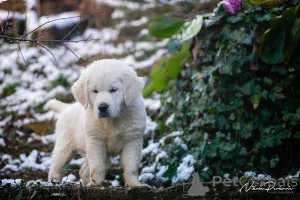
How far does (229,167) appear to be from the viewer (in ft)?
14.6

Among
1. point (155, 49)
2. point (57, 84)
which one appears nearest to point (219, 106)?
point (57, 84)

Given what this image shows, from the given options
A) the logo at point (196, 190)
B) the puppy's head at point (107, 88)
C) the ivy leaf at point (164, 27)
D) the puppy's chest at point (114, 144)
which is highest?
the ivy leaf at point (164, 27)

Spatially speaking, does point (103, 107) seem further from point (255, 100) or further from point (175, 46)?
point (175, 46)

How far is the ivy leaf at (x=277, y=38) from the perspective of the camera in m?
4.20

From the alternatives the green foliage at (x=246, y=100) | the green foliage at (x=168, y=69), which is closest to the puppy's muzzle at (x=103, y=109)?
the green foliage at (x=246, y=100)

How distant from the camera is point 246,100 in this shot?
463 centimetres

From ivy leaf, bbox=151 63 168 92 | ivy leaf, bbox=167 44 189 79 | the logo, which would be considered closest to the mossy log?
the logo

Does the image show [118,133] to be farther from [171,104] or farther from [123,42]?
[123,42]

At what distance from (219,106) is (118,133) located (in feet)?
4.26

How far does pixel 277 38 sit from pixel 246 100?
27.9 inches

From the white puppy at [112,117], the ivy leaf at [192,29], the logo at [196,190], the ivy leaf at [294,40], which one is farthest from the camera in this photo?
the ivy leaf at [192,29]

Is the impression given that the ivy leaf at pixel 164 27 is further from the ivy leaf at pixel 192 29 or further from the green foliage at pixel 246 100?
the green foliage at pixel 246 100

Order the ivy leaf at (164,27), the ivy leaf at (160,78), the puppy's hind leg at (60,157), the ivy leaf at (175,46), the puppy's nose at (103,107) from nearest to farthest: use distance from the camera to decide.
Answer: the puppy's nose at (103,107)
the puppy's hind leg at (60,157)
the ivy leaf at (164,27)
the ivy leaf at (175,46)
the ivy leaf at (160,78)

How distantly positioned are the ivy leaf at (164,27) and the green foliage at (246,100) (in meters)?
0.35
